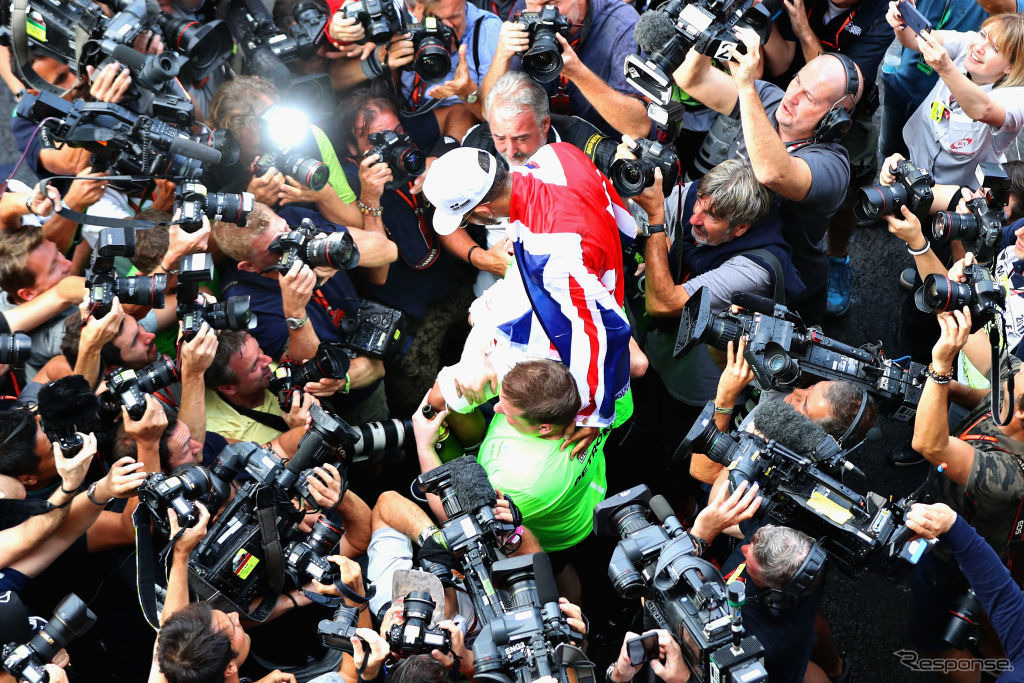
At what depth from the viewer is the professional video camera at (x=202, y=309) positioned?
13.7 ft

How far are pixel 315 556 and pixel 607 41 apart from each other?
3280 mm

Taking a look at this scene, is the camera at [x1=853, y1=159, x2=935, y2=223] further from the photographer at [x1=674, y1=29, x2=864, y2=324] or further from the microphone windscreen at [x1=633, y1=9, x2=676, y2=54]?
the microphone windscreen at [x1=633, y1=9, x2=676, y2=54]

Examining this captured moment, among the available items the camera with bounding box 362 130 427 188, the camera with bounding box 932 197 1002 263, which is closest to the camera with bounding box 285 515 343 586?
the camera with bounding box 362 130 427 188

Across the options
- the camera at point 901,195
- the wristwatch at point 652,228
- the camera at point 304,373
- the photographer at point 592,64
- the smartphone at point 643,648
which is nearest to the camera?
the smartphone at point 643,648

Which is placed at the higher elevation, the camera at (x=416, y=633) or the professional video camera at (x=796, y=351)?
the professional video camera at (x=796, y=351)

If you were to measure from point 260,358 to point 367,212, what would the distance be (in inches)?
40.4

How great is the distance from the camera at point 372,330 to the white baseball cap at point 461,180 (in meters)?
0.76

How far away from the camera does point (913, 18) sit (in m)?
4.56

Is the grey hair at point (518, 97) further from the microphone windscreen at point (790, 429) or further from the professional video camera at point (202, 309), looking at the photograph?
the microphone windscreen at point (790, 429)

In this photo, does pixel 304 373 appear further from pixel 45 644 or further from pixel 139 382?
pixel 45 644

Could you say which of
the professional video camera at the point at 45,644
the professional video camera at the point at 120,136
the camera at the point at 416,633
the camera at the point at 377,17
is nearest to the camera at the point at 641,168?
the camera at the point at 377,17

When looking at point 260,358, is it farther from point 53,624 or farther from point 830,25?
point 830,25

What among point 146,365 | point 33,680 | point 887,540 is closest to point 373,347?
point 146,365

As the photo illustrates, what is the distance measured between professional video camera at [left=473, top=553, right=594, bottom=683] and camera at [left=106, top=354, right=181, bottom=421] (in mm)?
1734
